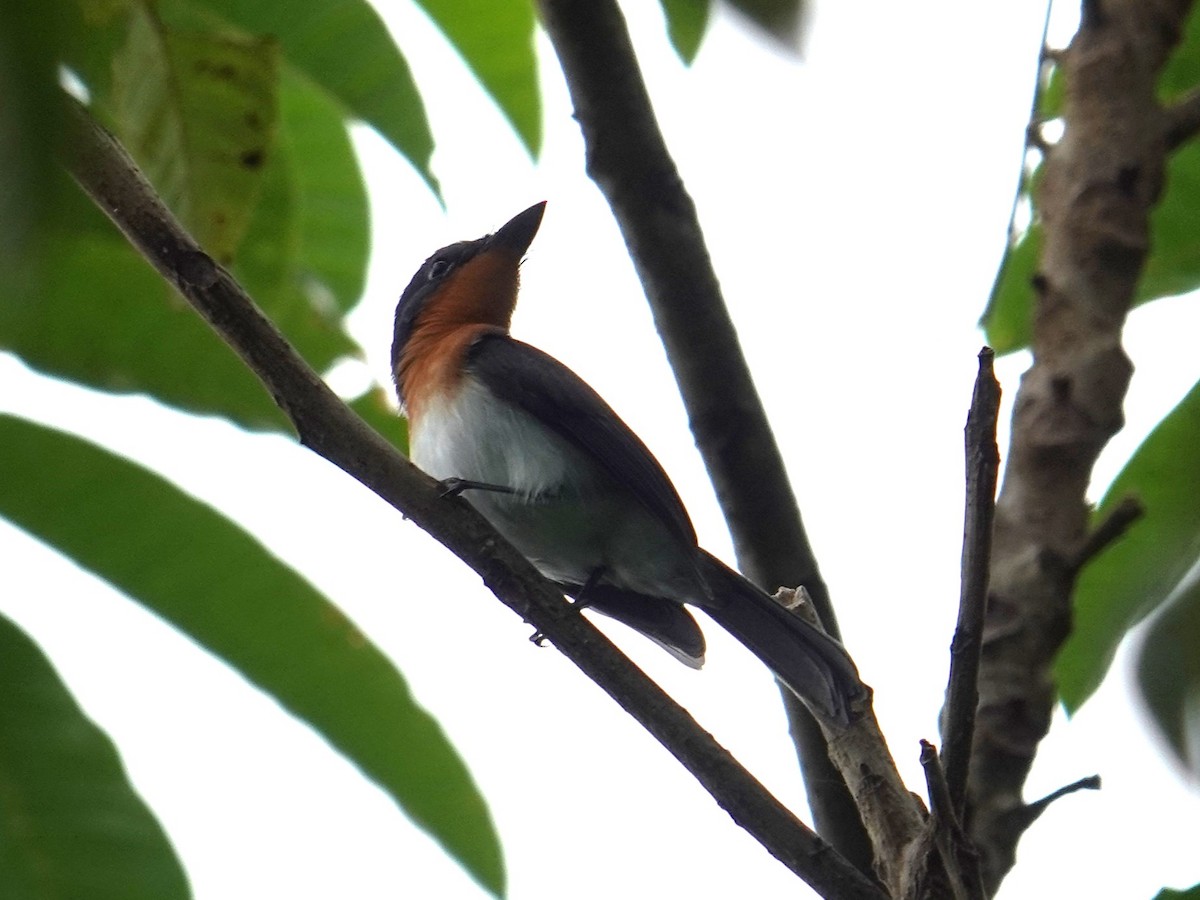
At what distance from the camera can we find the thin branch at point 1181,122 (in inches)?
106

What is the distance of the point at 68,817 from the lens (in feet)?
6.98

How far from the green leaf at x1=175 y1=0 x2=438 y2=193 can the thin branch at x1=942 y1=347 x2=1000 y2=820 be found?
1.55 metres

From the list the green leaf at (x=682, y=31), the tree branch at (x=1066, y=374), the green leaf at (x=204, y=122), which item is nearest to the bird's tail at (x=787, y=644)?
the tree branch at (x=1066, y=374)

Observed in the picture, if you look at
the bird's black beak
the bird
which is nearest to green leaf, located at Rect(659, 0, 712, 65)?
the bird

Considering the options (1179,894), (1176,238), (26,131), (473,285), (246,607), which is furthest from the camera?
(473,285)

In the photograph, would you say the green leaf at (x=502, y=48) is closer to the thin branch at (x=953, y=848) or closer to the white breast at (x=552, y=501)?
the white breast at (x=552, y=501)

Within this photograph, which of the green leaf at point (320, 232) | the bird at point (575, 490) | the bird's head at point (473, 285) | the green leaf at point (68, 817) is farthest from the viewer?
the bird's head at point (473, 285)

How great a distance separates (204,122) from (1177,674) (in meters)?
1.70

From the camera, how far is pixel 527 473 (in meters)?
4.07

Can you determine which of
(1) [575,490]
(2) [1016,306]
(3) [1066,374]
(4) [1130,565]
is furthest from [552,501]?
(4) [1130,565]

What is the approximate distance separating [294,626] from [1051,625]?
1414 millimetres

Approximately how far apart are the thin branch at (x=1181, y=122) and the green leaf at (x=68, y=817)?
2.33m

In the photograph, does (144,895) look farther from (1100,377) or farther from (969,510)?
(1100,377)

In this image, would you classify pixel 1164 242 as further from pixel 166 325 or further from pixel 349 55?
pixel 166 325
